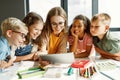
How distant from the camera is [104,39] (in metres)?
1.68

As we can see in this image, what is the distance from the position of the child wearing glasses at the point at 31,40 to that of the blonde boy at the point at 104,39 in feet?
1.39

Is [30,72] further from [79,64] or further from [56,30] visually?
[56,30]

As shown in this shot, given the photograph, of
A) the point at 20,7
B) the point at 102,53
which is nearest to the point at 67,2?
the point at 20,7

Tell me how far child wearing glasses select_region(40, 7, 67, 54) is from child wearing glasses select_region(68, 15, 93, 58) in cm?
7

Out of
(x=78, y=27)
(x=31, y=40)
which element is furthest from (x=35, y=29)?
(x=78, y=27)

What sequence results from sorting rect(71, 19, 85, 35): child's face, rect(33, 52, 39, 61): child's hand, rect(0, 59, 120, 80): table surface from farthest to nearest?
rect(71, 19, 85, 35): child's face → rect(33, 52, 39, 61): child's hand → rect(0, 59, 120, 80): table surface

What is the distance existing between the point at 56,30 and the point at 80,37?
0.21 meters

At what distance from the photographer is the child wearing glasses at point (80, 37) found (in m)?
1.80

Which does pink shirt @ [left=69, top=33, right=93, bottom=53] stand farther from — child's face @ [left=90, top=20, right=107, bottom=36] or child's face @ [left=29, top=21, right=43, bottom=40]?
child's face @ [left=29, top=21, right=43, bottom=40]

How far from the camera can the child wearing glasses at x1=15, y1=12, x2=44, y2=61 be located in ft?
5.50

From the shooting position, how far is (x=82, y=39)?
1823 millimetres

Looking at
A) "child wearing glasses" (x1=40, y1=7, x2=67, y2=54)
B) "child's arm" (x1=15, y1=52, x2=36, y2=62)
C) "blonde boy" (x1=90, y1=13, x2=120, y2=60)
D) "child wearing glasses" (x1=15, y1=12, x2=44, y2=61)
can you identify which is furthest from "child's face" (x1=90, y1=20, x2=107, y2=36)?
"child's arm" (x1=15, y1=52, x2=36, y2=62)

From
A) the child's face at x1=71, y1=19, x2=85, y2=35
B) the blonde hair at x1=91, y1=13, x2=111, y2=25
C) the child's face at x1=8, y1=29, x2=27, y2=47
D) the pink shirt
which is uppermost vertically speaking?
the blonde hair at x1=91, y1=13, x2=111, y2=25

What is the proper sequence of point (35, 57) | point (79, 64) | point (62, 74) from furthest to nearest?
point (35, 57)
point (79, 64)
point (62, 74)
